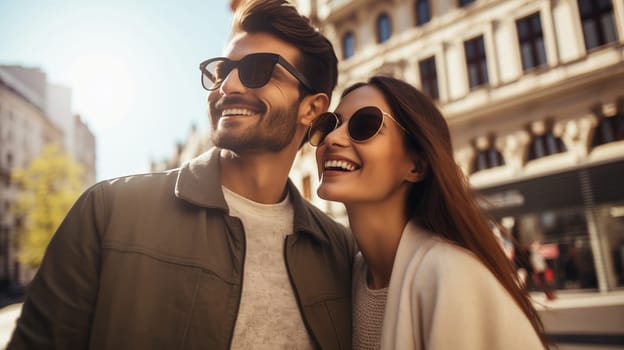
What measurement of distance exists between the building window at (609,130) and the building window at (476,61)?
3.92 m

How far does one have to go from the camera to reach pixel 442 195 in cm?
212

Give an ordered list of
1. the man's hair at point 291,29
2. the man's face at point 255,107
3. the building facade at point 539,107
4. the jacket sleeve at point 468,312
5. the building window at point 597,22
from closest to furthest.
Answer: the jacket sleeve at point 468,312
the man's face at point 255,107
the man's hair at point 291,29
the building facade at point 539,107
the building window at point 597,22

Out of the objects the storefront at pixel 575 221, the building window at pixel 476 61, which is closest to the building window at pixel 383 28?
the building window at pixel 476 61

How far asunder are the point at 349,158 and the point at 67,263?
1.41 meters

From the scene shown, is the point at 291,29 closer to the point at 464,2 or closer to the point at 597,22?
the point at 597,22

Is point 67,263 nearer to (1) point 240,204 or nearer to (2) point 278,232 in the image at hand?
(1) point 240,204

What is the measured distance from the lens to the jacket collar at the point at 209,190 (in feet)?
6.84

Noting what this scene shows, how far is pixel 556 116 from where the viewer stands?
42.8ft

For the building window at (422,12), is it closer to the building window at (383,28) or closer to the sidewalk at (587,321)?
the building window at (383,28)

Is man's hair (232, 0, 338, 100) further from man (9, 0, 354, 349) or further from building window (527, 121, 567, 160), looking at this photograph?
building window (527, 121, 567, 160)

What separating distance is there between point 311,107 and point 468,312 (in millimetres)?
1707

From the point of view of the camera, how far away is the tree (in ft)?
84.6

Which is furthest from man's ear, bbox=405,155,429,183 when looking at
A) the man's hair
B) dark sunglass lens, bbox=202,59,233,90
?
dark sunglass lens, bbox=202,59,233,90

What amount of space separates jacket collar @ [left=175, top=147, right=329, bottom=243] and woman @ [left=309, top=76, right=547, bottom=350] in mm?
270
